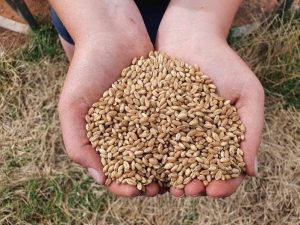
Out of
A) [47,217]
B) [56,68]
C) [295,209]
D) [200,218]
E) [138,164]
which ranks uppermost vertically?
[138,164]

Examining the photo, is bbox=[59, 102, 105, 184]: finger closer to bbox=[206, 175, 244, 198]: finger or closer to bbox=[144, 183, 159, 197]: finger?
bbox=[144, 183, 159, 197]: finger

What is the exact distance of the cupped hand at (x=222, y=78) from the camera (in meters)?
1.60

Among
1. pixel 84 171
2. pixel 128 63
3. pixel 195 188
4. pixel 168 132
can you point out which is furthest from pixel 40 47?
pixel 195 188

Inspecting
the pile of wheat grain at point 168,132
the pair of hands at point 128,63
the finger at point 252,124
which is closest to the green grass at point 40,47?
the pair of hands at point 128,63

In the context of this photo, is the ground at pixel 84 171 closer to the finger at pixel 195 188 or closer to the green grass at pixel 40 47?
the green grass at pixel 40 47

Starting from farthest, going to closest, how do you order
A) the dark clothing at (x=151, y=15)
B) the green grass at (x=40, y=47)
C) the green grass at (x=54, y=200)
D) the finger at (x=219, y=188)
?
the green grass at (x=40, y=47) < the green grass at (x=54, y=200) < the dark clothing at (x=151, y=15) < the finger at (x=219, y=188)

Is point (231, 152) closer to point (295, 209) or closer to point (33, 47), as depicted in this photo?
point (295, 209)

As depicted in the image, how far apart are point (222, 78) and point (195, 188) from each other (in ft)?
1.35

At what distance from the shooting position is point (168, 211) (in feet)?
7.51

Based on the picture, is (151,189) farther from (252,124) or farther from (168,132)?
(252,124)

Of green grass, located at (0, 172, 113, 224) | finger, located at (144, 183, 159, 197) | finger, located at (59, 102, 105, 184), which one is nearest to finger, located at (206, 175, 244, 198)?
finger, located at (144, 183, 159, 197)

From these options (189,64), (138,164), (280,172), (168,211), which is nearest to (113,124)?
(138,164)

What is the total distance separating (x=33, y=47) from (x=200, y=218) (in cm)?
135

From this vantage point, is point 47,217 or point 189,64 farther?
point 47,217
